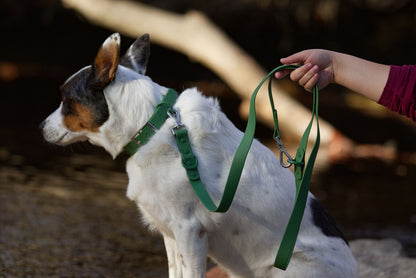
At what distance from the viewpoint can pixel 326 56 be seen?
2.75 meters

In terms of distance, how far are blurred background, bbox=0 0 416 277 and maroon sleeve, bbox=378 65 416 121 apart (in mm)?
1402

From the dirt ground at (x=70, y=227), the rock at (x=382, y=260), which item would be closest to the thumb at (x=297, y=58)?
the rock at (x=382, y=260)

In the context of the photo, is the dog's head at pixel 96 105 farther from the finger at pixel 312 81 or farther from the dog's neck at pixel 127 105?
the finger at pixel 312 81

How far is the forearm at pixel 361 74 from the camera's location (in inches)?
107

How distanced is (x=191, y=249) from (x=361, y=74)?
3.95 ft

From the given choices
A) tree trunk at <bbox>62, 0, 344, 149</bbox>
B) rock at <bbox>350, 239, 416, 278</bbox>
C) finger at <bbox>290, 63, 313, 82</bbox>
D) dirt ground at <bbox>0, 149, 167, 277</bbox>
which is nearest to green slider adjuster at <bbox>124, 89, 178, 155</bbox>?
finger at <bbox>290, 63, 313, 82</bbox>

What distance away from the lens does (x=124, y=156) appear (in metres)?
7.79

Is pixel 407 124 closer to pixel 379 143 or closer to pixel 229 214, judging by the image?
pixel 379 143

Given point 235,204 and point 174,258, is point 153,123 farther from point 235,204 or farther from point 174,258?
point 174,258

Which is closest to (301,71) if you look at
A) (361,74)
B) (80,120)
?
(361,74)

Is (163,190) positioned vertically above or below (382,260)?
above

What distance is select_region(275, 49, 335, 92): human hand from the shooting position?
2668mm

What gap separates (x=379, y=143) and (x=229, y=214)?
6989 mm

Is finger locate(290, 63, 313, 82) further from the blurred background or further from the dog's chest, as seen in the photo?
the blurred background
